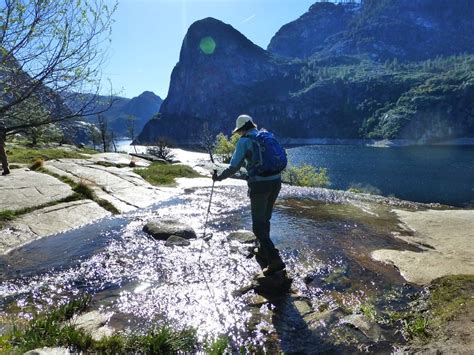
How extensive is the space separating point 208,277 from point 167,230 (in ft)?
14.4

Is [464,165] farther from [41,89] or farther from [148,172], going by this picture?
[41,89]

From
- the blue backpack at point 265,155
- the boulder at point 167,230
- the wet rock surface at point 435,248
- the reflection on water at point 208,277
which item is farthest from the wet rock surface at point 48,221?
the wet rock surface at point 435,248

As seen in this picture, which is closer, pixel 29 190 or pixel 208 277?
pixel 208 277

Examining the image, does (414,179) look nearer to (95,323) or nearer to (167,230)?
(167,230)

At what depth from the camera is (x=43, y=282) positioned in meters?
9.38

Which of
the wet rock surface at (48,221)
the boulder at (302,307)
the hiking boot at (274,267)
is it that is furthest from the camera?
the wet rock surface at (48,221)

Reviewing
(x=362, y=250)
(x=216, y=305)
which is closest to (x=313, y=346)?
(x=216, y=305)

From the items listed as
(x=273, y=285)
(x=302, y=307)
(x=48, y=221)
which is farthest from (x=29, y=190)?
(x=302, y=307)

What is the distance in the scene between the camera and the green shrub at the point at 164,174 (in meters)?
26.2

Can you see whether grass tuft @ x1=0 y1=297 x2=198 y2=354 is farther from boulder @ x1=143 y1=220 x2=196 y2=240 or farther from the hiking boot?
boulder @ x1=143 y1=220 x2=196 y2=240

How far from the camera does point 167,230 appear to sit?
13.4 m

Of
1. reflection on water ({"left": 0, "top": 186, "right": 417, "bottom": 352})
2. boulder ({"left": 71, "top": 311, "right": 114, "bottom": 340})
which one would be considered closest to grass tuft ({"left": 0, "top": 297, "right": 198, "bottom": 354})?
boulder ({"left": 71, "top": 311, "right": 114, "bottom": 340})

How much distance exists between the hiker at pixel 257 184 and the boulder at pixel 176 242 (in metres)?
4.14

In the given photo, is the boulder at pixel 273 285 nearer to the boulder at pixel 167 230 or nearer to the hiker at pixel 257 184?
the hiker at pixel 257 184
